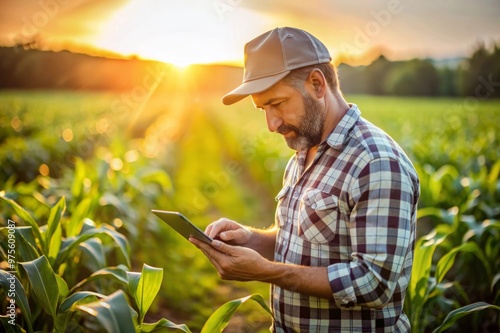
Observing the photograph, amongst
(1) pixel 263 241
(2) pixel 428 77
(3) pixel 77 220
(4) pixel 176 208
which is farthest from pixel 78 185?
(2) pixel 428 77

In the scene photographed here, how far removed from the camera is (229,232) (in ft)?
7.43

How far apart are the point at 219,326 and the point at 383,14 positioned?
339cm

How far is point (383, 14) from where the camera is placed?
4586 mm

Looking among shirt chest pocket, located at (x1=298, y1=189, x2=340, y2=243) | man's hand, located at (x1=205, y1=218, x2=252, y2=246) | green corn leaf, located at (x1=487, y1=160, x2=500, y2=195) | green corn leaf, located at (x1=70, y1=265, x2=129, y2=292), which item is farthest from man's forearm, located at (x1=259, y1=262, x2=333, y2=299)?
green corn leaf, located at (x1=487, y1=160, x2=500, y2=195)

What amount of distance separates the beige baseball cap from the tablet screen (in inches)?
21.2

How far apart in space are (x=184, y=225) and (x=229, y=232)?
1.25ft

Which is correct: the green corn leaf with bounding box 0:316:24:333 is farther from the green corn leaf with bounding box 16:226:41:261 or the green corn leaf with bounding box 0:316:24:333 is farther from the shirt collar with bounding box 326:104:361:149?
the shirt collar with bounding box 326:104:361:149

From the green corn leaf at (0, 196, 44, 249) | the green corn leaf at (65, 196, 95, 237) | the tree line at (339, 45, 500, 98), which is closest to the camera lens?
the green corn leaf at (0, 196, 44, 249)

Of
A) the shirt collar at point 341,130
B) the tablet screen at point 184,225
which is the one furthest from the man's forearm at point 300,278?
the shirt collar at point 341,130

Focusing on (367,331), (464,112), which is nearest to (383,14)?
(367,331)

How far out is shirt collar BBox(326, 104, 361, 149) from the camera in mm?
2002

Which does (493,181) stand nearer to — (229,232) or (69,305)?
(229,232)

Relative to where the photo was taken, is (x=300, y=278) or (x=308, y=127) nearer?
(x=300, y=278)

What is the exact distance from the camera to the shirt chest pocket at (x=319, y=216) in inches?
76.0
